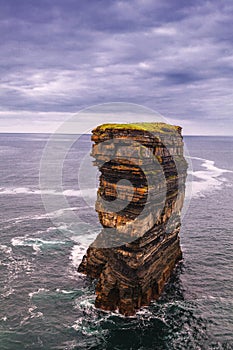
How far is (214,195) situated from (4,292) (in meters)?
82.9

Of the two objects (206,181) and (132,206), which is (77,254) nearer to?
(132,206)

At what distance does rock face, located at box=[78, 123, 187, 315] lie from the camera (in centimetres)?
4516

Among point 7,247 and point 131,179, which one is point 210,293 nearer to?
point 131,179

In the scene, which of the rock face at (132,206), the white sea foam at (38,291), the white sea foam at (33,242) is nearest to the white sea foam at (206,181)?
the white sea foam at (33,242)

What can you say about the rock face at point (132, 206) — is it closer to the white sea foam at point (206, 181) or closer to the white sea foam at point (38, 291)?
the white sea foam at point (38, 291)

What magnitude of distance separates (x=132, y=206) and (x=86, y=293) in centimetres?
1762

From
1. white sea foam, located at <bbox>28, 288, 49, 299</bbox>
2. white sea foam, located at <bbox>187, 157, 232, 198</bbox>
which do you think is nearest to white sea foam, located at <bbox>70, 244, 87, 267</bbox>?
white sea foam, located at <bbox>28, 288, 49, 299</bbox>

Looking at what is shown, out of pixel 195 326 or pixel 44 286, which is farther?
pixel 44 286

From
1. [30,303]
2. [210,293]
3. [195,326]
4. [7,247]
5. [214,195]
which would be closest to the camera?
[195,326]

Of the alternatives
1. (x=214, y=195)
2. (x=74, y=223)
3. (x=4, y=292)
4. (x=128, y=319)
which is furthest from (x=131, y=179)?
(x=214, y=195)

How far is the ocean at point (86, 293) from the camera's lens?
42.1 metres

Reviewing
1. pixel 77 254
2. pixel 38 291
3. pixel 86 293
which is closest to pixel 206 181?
pixel 77 254

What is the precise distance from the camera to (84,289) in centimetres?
5397

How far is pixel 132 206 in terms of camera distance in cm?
4669
